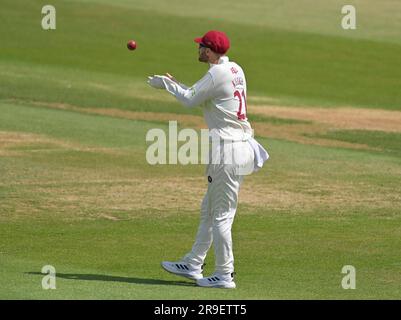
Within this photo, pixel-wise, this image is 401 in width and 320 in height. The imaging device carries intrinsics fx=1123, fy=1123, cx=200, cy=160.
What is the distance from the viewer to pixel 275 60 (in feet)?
128

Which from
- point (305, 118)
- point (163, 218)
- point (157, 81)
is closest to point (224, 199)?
point (157, 81)

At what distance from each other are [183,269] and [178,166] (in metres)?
8.56

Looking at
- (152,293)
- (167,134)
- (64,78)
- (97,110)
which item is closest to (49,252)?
(152,293)

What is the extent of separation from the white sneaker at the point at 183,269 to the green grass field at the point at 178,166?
0.42ft

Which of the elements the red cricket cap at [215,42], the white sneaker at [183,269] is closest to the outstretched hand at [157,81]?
the red cricket cap at [215,42]

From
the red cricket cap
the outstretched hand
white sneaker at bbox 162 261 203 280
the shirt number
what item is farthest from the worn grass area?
the red cricket cap

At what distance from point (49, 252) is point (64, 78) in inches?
777

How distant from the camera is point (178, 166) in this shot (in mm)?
21391

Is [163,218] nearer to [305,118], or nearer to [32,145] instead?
[32,145]

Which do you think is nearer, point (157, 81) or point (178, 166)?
point (157, 81)

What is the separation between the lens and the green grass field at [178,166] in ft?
44.7

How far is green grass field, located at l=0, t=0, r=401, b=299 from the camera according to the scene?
1362 cm

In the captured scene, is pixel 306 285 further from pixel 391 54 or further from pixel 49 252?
pixel 391 54

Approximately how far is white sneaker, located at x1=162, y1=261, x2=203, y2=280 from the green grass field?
127 mm
